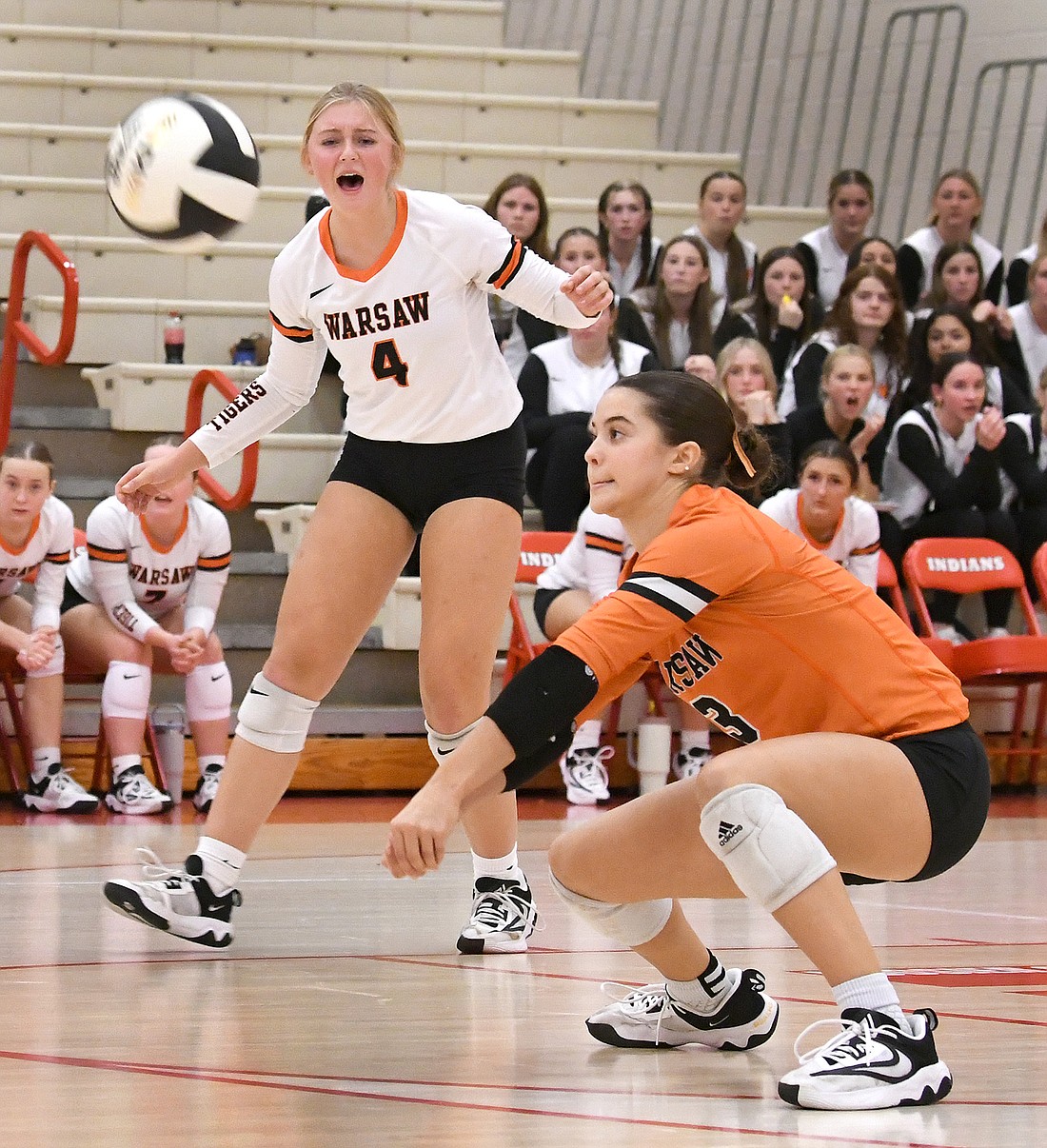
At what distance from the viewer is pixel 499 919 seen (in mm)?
3746

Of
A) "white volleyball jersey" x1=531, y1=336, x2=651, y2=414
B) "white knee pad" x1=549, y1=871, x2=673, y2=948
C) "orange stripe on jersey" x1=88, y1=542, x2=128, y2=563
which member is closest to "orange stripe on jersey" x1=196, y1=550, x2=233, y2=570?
"orange stripe on jersey" x1=88, y1=542, x2=128, y2=563

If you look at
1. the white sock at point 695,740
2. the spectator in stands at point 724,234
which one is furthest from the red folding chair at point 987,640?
the spectator in stands at point 724,234

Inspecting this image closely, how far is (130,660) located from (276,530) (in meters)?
1.38

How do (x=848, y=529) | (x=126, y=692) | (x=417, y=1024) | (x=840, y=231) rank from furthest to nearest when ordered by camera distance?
(x=840, y=231) < (x=848, y=529) < (x=126, y=692) < (x=417, y=1024)

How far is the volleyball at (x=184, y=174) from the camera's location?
13.5 ft

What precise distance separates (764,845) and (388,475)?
1539 mm

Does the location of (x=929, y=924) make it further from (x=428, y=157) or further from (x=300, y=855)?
(x=428, y=157)

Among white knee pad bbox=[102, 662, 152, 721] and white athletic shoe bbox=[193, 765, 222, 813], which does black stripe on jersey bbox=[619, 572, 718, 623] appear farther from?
white knee pad bbox=[102, 662, 152, 721]

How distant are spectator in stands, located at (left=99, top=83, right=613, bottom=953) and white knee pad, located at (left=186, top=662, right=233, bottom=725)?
287 cm

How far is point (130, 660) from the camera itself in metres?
6.61

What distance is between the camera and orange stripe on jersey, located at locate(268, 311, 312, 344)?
12.6 ft

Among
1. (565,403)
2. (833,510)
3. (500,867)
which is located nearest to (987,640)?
(833,510)

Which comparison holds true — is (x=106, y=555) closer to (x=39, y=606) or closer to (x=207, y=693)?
(x=39, y=606)

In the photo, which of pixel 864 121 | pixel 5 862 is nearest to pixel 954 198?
pixel 864 121
